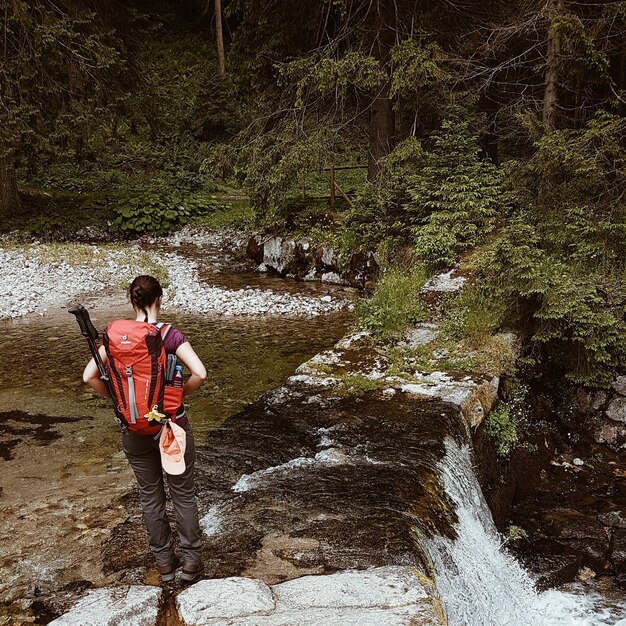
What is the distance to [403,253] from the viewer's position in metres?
10.9

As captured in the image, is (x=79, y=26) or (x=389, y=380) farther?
(x=79, y=26)

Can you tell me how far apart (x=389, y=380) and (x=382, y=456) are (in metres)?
1.79

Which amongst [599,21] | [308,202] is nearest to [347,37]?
[308,202]

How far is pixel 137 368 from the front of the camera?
3029mm

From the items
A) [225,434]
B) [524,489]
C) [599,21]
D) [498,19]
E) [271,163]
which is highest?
[498,19]

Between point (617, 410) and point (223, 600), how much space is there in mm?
6004

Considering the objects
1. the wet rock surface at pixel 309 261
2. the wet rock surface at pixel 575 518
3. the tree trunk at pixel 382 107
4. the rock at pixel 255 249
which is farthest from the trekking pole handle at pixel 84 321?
the rock at pixel 255 249

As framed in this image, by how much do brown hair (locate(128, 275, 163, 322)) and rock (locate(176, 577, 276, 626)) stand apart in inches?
68.4

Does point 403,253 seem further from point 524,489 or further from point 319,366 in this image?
point 524,489

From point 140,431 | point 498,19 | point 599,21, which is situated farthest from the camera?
point 498,19

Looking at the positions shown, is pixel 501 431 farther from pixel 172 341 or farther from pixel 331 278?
pixel 331 278

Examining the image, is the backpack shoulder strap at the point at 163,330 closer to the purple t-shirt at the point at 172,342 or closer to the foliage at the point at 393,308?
the purple t-shirt at the point at 172,342

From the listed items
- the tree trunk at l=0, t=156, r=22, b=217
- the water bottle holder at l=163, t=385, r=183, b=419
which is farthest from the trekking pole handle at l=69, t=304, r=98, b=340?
the tree trunk at l=0, t=156, r=22, b=217

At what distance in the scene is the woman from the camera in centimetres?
317
